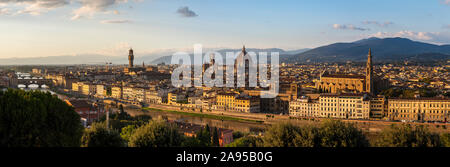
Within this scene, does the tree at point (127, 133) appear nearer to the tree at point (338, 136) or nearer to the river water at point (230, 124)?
the tree at point (338, 136)

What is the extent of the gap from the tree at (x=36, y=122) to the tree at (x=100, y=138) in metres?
0.40

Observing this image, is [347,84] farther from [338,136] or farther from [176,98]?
[338,136]

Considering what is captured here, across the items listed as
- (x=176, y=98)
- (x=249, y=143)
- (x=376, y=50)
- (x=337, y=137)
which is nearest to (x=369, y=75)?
(x=176, y=98)

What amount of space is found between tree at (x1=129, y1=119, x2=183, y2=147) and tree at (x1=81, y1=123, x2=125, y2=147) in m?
0.32

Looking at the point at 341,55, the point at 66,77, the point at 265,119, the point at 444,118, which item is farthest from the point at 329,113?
the point at 341,55

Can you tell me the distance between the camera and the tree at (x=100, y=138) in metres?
7.66

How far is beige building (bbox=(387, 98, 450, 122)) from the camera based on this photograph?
67.1 feet

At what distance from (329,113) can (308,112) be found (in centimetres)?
121

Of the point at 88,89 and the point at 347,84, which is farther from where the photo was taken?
the point at 88,89

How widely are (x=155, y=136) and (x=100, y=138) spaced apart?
1.00m

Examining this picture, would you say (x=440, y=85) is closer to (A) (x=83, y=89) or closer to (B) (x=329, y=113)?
(B) (x=329, y=113)

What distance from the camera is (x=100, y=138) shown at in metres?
Result: 7.71
